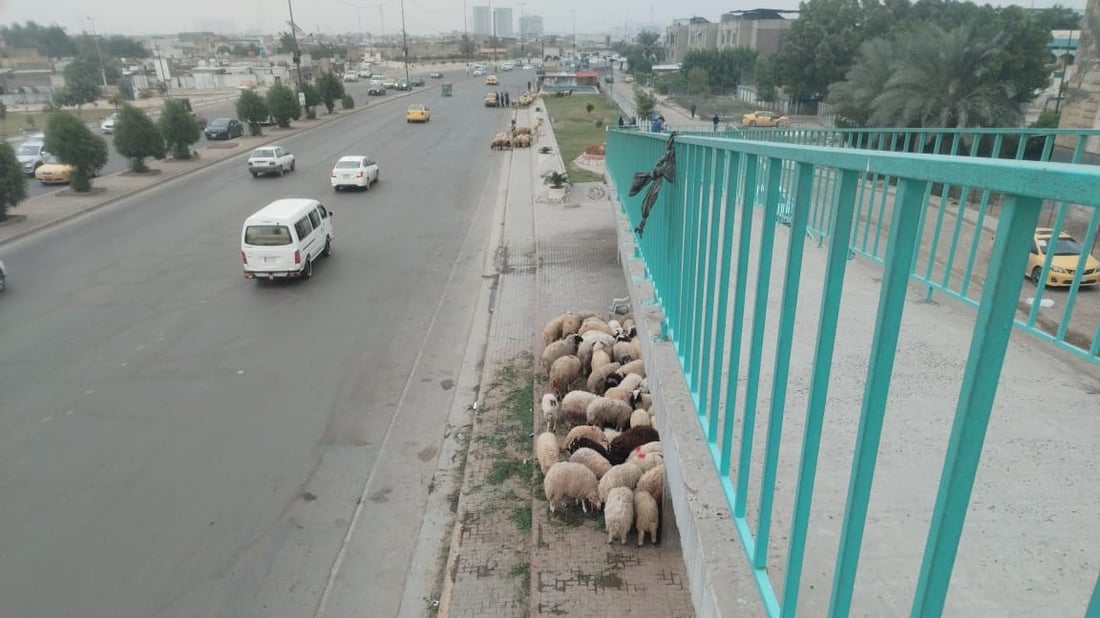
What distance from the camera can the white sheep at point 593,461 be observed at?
23.0ft

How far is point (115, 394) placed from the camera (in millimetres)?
9352

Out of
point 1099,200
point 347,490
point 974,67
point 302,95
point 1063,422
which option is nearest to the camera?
point 1099,200

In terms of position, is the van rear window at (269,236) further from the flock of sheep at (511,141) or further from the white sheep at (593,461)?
the flock of sheep at (511,141)

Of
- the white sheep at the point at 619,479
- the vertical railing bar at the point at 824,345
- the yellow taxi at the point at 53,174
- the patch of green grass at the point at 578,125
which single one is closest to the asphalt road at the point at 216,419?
the white sheep at the point at 619,479

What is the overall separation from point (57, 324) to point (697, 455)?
1276cm

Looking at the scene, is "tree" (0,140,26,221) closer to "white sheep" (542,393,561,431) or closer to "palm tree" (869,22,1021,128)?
"white sheep" (542,393,561,431)

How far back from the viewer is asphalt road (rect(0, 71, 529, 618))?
6.13 metres

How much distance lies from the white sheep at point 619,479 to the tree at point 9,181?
20519 millimetres

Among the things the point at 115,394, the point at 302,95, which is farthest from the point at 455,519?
the point at 302,95

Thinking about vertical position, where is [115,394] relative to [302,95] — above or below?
below

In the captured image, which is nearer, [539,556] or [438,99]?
[539,556]

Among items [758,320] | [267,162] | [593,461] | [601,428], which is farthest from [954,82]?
[758,320]

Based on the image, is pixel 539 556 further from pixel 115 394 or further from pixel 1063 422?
pixel 115 394

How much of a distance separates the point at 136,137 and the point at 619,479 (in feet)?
88.2
